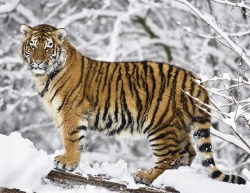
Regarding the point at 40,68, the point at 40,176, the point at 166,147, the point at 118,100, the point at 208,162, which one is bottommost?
the point at 40,176

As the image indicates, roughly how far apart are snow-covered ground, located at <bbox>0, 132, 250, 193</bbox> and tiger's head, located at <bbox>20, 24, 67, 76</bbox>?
47.3 inches

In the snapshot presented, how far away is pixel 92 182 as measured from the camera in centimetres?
542

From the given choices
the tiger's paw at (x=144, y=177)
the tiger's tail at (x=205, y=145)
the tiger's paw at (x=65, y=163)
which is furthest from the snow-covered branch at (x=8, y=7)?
the tiger's paw at (x=144, y=177)

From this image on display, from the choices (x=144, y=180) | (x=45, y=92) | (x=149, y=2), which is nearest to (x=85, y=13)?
(x=149, y=2)

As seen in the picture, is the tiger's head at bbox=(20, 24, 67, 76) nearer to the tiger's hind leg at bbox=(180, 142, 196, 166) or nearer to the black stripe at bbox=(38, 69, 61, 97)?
the black stripe at bbox=(38, 69, 61, 97)

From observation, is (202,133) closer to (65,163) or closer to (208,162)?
(208,162)

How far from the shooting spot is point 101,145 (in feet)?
52.0

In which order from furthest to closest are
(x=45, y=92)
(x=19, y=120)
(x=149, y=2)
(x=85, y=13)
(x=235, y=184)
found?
1. (x=19, y=120)
2. (x=85, y=13)
3. (x=149, y=2)
4. (x=45, y=92)
5. (x=235, y=184)

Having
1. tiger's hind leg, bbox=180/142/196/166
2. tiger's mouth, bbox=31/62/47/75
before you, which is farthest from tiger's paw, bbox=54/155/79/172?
tiger's hind leg, bbox=180/142/196/166

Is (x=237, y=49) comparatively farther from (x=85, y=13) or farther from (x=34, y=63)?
(x=85, y=13)

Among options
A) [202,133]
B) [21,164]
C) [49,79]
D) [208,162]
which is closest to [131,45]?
[49,79]

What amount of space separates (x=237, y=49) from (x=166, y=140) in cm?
119

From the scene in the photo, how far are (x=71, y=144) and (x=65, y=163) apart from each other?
245mm

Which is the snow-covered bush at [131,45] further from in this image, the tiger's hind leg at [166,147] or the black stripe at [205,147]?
the black stripe at [205,147]
